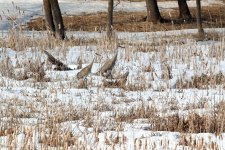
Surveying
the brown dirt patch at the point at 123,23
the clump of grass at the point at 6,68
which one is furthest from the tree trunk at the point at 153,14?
the clump of grass at the point at 6,68

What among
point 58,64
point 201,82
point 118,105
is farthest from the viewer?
point 58,64

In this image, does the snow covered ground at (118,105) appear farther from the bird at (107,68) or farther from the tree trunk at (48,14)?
the tree trunk at (48,14)

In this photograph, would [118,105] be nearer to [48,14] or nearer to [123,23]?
[48,14]

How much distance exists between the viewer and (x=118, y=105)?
23.4 ft

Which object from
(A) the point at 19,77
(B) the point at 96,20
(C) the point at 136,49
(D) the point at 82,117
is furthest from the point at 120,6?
(D) the point at 82,117

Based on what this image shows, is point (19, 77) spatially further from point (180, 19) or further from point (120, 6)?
point (120, 6)

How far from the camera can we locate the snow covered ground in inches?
203

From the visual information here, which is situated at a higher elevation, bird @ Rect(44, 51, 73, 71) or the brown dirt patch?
bird @ Rect(44, 51, 73, 71)

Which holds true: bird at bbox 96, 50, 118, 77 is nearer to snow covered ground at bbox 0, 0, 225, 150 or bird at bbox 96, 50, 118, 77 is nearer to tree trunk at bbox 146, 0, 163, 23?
snow covered ground at bbox 0, 0, 225, 150

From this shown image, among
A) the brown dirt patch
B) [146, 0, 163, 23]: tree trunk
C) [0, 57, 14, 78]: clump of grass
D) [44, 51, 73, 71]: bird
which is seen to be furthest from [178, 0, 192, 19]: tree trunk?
[0, 57, 14, 78]: clump of grass

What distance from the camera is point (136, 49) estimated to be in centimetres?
1295

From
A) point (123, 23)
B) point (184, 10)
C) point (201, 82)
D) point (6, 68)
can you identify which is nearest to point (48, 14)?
point (123, 23)

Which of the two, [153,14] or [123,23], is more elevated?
[153,14]

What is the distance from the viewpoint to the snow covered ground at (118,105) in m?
5.17
